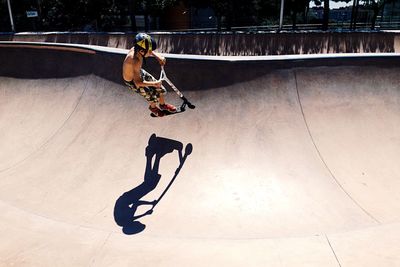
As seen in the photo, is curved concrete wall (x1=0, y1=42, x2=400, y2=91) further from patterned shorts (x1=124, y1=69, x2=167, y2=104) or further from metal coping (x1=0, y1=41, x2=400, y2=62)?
patterned shorts (x1=124, y1=69, x2=167, y2=104)

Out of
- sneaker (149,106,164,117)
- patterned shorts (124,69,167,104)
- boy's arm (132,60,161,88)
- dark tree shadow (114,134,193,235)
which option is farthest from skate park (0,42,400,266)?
boy's arm (132,60,161,88)

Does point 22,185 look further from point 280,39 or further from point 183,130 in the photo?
point 280,39

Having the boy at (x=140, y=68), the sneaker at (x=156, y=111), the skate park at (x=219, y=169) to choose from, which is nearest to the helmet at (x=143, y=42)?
the boy at (x=140, y=68)

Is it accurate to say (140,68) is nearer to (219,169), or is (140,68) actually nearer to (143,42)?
(143,42)

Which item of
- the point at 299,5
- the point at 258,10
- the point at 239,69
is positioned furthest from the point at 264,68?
the point at 258,10

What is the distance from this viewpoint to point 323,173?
5406mm

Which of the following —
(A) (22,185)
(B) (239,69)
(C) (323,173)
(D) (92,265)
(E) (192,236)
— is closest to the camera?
(D) (92,265)

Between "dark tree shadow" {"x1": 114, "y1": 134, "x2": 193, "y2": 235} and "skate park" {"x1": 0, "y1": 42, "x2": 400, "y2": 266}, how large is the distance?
0.9 inches

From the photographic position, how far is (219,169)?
5559 millimetres

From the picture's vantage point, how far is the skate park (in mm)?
4102

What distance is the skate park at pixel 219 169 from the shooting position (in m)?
4.10

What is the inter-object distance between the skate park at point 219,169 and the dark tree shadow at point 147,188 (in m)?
0.02

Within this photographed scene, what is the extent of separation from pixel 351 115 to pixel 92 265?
4.81 meters

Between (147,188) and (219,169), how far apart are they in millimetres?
1153
